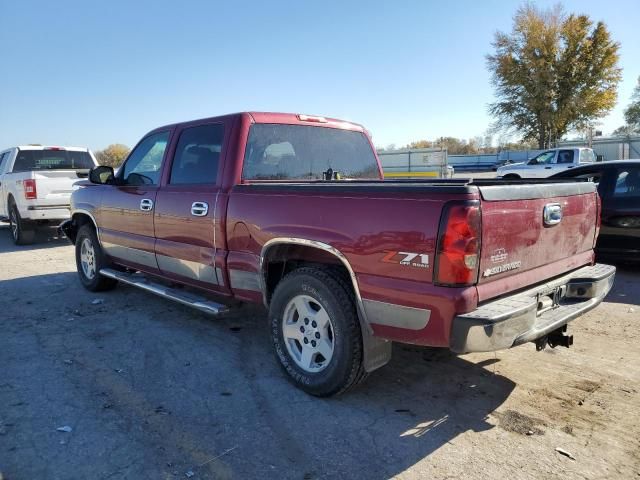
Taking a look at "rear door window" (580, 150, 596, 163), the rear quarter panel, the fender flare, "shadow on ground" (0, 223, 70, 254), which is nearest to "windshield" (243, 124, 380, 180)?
the rear quarter panel

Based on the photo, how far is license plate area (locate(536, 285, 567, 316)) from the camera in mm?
3135

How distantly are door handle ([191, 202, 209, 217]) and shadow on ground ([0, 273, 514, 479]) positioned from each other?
1.22m

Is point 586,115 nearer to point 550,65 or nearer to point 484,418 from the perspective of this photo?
point 550,65

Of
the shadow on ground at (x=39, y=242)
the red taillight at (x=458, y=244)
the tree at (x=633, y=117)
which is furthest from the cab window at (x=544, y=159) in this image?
the tree at (x=633, y=117)

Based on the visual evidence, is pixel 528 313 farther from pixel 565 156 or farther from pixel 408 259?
pixel 565 156

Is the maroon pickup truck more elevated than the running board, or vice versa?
the maroon pickup truck

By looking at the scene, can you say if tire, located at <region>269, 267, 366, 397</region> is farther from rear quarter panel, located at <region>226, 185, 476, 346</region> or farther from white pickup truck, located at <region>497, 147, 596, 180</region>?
white pickup truck, located at <region>497, 147, 596, 180</region>

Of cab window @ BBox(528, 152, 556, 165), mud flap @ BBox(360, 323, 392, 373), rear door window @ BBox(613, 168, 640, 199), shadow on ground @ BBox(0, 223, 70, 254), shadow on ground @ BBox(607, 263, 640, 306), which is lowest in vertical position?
shadow on ground @ BBox(607, 263, 640, 306)

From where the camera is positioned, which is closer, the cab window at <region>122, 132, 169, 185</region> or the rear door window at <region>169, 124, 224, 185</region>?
the rear door window at <region>169, 124, 224, 185</region>

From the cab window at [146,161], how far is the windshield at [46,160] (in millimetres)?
6952

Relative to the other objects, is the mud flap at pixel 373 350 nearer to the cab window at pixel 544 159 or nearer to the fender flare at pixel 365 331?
the fender flare at pixel 365 331

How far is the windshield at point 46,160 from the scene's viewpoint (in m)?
11.4

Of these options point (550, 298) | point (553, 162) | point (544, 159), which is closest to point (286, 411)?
point (550, 298)

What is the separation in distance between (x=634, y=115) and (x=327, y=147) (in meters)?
63.6
